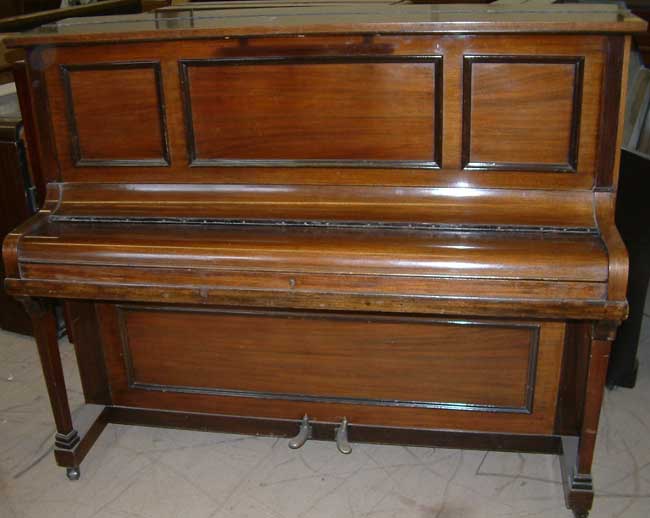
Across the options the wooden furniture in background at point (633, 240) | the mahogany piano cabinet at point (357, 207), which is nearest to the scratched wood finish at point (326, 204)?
the mahogany piano cabinet at point (357, 207)

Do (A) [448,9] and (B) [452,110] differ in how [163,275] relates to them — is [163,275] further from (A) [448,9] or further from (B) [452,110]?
(A) [448,9]

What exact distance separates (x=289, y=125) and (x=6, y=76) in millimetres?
2482

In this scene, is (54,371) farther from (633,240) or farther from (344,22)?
(633,240)

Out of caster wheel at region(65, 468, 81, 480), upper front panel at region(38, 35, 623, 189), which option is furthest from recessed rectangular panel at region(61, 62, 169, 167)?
caster wheel at region(65, 468, 81, 480)

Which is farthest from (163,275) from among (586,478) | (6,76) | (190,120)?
(6,76)

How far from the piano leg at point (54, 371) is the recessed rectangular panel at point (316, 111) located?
0.65m

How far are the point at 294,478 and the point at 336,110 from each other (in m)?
1.17

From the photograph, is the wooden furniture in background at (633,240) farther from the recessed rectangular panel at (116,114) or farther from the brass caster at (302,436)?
the recessed rectangular panel at (116,114)

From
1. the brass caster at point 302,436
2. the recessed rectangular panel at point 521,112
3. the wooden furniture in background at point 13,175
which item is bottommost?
the brass caster at point 302,436

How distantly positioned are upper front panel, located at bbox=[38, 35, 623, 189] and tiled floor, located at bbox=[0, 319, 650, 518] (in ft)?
3.11

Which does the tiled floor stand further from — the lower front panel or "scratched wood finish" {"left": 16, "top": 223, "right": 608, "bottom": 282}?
"scratched wood finish" {"left": 16, "top": 223, "right": 608, "bottom": 282}

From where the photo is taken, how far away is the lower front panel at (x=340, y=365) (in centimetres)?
227

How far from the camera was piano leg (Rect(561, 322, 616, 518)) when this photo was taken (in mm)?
1896

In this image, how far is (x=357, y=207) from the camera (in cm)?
203
